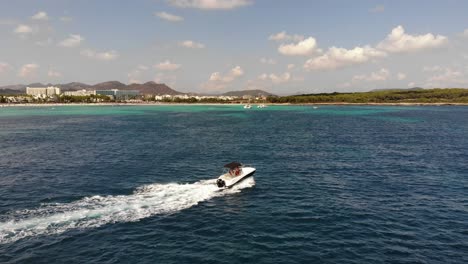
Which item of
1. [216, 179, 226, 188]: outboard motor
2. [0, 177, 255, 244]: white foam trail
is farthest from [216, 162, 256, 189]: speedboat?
[0, 177, 255, 244]: white foam trail

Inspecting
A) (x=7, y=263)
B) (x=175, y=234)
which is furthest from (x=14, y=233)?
(x=175, y=234)

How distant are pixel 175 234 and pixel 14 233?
16907mm

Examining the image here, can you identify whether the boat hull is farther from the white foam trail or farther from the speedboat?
the white foam trail

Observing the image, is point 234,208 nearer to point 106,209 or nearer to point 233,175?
point 233,175

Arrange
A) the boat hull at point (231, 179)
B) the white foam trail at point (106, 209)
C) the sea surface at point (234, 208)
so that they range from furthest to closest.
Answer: the boat hull at point (231, 179), the white foam trail at point (106, 209), the sea surface at point (234, 208)

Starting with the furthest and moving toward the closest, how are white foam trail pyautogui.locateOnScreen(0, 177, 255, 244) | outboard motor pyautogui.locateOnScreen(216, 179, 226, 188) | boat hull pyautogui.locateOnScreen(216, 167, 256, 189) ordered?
boat hull pyautogui.locateOnScreen(216, 167, 256, 189) < outboard motor pyautogui.locateOnScreen(216, 179, 226, 188) < white foam trail pyautogui.locateOnScreen(0, 177, 255, 244)

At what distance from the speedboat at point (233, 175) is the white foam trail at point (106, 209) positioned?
3.09 feet

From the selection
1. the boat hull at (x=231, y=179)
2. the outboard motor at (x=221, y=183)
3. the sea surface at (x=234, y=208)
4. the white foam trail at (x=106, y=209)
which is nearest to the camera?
the sea surface at (x=234, y=208)

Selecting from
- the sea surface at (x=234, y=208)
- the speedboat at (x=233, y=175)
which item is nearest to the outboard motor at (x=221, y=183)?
the speedboat at (x=233, y=175)

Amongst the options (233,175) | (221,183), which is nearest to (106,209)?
(221,183)

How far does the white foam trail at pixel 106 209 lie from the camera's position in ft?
121

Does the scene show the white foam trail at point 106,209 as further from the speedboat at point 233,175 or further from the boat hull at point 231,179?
the speedboat at point 233,175

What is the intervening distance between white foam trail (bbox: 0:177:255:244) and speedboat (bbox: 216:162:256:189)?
37.1 inches

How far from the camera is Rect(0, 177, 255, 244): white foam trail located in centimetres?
3684
